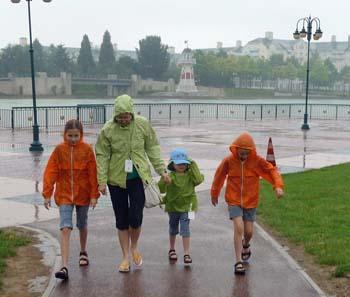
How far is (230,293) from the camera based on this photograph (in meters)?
5.74

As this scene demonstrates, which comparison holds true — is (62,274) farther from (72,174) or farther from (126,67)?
(126,67)

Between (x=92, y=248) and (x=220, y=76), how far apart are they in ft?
426

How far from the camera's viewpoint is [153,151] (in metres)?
6.34

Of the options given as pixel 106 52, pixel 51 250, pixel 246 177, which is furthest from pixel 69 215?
pixel 106 52

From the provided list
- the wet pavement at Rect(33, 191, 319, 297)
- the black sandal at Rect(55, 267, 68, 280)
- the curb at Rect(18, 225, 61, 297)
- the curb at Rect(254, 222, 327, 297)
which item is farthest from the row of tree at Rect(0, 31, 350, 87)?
the black sandal at Rect(55, 267, 68, 280)

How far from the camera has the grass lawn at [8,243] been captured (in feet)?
22.0

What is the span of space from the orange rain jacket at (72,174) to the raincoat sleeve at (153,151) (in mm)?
566

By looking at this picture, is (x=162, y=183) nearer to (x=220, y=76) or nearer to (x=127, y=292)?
(x=127, y=292)

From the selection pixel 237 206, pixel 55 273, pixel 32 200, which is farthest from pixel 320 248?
pixel 32 200

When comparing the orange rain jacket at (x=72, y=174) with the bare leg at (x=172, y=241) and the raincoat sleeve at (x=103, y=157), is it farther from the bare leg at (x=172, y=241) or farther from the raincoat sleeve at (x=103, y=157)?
the bare leg at (x=172, y=241)

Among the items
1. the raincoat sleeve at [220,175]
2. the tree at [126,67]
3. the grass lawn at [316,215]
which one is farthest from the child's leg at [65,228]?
the tree at [126,67]

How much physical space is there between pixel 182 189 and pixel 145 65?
4665 inches

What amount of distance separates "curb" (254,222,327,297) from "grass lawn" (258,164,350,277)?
0.22 metres

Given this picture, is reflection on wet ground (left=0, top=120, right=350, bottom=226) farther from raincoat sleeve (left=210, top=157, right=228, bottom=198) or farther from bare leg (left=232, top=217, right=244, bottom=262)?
bare leg (left=232, top=217, right=244, bottom=262)
